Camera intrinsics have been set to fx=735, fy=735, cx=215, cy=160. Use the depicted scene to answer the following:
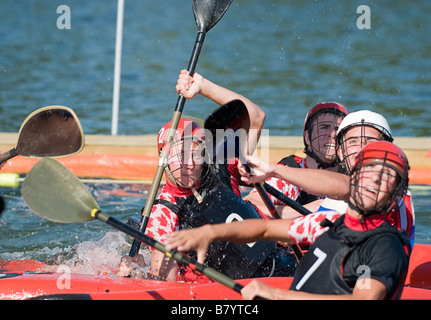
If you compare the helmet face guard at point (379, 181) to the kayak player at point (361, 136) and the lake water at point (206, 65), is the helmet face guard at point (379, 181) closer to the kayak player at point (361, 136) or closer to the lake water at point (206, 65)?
the kayak player at point (361, 136)

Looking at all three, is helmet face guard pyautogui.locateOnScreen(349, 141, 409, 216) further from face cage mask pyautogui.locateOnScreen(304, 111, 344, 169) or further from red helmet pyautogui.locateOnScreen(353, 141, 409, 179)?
face cage mask pyautogui.locateOnScreen(304, 111, 344, 169)

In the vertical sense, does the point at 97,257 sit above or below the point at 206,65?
below

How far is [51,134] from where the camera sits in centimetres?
410

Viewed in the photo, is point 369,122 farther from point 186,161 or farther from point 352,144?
point 186,161

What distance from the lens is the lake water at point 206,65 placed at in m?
9.92

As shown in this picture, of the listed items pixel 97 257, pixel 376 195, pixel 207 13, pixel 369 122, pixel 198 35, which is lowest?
pixel 97 257

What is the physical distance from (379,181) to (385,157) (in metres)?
0.10

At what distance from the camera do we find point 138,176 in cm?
709

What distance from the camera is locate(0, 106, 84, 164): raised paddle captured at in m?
4.08

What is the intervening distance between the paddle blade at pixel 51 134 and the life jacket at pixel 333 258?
1.64 m

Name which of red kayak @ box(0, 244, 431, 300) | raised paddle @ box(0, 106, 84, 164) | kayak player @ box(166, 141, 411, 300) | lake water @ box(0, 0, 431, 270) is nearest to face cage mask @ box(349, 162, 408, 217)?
kayak player @ box(166, 141, 411, 300)

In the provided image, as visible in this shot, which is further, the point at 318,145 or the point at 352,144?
the point at 318,145

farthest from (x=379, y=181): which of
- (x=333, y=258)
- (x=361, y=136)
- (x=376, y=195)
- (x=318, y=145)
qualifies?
(x=318, y=145)
